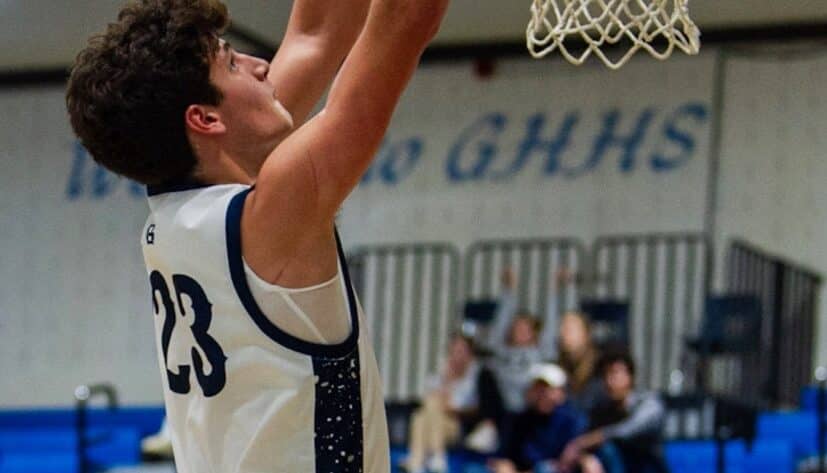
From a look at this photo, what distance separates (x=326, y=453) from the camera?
2414 mm

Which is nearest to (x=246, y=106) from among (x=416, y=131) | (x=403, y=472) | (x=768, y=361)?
(x=403, y=472)

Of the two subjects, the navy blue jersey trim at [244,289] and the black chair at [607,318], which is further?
the black chair at [607,318]

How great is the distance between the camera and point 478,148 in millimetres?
12547

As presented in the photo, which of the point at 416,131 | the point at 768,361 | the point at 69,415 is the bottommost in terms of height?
the point at 69,415

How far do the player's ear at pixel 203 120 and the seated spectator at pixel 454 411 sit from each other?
7.28m

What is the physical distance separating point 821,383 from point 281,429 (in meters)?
6.24

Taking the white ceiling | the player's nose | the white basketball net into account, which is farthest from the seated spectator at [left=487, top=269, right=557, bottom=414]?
the player's nose

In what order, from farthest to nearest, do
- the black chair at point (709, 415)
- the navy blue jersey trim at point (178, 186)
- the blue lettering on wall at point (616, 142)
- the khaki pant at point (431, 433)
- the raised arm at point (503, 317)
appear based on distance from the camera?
the blue lettering on wall at point (616, 142) → the raised arm at point (503, 317) → the black chair at point (709, 415) → the khaki pant at point (431, 433) → the navy blue jersey trim at point (178, 186)

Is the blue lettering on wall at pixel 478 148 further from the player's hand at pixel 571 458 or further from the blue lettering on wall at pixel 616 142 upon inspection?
the player's hand at pixel 571 458

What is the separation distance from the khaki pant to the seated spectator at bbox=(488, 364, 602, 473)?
0.78 meters

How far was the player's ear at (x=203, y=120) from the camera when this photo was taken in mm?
2420

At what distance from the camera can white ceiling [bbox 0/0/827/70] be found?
11203 mm

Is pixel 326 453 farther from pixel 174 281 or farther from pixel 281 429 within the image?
pixel 174 281

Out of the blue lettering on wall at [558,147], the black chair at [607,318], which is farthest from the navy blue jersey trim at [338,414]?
the blue lettering on wall at [558,147]
